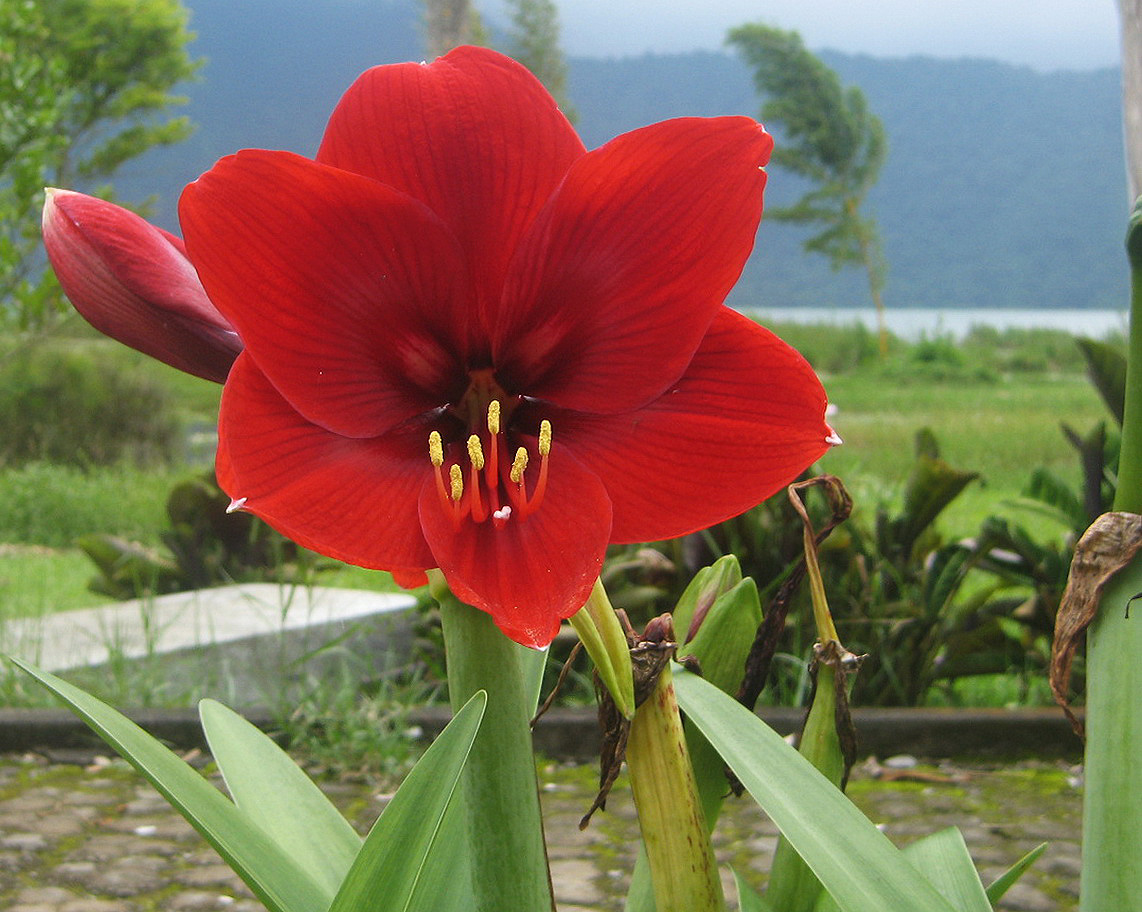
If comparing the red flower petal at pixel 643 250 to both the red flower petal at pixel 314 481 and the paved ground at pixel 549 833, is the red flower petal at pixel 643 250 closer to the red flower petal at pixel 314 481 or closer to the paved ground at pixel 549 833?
the red flower petal at pixel 314 481

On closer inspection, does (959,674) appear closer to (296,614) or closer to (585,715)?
(585,715)

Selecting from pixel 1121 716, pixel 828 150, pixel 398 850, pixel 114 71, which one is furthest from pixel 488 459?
pixel 828 150

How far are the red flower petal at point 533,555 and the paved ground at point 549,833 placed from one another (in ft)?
5.04

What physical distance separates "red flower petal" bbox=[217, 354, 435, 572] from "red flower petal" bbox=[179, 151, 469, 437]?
0.01 metres

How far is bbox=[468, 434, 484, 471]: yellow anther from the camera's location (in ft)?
1.93

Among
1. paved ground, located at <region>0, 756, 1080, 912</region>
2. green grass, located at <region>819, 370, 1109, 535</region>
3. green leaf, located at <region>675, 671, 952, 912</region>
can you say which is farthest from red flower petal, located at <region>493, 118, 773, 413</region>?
green grass, located at <region>819, 370, 1109, 535</region>

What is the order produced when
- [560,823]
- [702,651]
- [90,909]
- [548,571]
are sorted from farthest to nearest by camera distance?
[560,823]
[90,909]
[702,651]
[548,571]

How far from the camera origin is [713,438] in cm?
64

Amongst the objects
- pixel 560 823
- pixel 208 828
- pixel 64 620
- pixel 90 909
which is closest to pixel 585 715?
pixel 560 823

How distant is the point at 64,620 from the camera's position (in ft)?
12.8

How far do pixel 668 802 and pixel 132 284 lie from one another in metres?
0.46

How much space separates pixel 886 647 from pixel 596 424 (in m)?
2.67

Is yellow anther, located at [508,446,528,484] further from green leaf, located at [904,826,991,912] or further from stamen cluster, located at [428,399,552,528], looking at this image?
green leaf, located at [904,826,991,912]

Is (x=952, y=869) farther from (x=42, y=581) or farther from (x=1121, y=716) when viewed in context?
(x=42, y=581)
